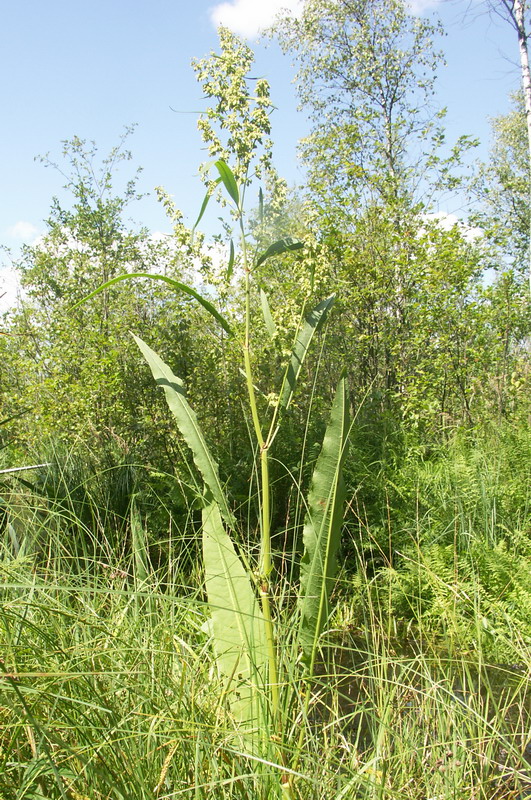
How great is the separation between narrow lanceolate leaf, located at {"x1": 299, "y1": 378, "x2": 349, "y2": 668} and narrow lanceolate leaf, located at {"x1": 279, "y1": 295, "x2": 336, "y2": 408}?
100 millimetres

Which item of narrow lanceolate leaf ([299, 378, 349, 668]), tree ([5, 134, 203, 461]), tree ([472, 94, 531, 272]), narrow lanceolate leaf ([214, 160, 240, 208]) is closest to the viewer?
narrow lanceolate leaf ([214, 160, 240, 208])

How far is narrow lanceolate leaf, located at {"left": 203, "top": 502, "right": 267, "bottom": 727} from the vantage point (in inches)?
53.6

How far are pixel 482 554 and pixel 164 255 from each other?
3.69m

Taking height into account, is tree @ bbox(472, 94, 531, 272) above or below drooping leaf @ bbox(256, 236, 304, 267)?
above

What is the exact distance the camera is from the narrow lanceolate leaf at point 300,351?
4.46 ft

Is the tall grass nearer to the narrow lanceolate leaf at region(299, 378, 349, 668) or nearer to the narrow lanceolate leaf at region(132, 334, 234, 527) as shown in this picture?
the narrow lanceolate leaf at region(299, 378, 349, 668)

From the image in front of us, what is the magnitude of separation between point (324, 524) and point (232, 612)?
0.94 feet

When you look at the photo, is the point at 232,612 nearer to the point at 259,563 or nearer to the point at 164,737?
the point at 259,563

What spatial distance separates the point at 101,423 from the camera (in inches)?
189

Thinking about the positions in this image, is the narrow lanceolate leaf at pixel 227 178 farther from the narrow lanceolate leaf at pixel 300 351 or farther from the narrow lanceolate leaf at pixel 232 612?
the narrow lanceolate leaf at pixel 232 612

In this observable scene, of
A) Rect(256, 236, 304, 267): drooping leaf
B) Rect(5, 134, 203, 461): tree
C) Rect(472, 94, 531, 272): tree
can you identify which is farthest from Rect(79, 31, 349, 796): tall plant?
Rect(472, 94, 531, 272): tree

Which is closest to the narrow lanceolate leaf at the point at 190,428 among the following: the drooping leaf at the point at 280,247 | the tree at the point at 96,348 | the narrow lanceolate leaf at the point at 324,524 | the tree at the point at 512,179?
the narrow lanceolate leaf at the point at 324,524

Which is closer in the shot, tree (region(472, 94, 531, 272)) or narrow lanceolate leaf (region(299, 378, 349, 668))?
narrow lanceolate leaf (region(299, 378, 349, 668))

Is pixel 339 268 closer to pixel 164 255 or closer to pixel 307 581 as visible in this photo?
pixel 164 255
